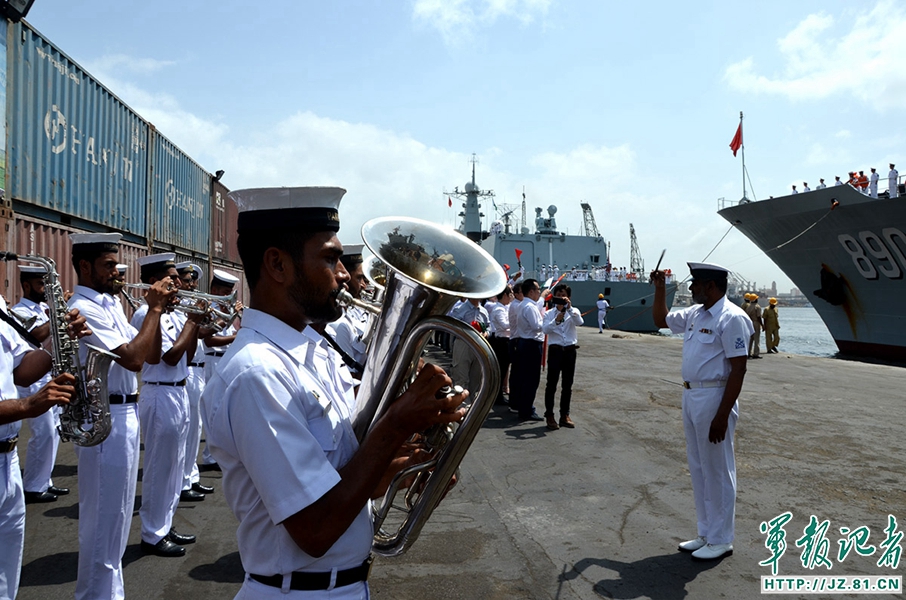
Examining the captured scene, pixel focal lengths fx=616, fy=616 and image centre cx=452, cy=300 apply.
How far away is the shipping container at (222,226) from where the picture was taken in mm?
15898

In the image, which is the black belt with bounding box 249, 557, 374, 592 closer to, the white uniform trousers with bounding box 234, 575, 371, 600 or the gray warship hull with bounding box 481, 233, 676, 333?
the white uniform trousers with bounding box 234, 575, 371, 600

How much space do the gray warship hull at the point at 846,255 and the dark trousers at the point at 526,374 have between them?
1484cm

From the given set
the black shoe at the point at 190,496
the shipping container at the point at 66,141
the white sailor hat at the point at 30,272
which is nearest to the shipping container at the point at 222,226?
the shipping container at the point at 66,141

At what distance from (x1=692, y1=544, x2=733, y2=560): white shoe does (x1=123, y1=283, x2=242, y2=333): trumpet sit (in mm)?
3895

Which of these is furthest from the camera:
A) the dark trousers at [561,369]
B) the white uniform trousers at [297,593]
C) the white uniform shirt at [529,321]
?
the white uniform shirt at [529,321]

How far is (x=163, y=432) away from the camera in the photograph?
476cm

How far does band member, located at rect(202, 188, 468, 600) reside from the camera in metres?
1.54

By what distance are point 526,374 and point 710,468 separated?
16.5 ft

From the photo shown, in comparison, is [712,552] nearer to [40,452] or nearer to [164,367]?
[164,367]

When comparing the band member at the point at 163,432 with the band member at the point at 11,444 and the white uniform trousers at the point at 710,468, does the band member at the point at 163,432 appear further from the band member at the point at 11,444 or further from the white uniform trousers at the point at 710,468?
the white uniform trousers at the point at 710,468

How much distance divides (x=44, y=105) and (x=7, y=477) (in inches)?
263

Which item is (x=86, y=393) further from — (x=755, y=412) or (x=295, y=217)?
(x=755, y=412)

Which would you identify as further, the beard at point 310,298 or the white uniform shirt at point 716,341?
the white uniform shirt at point 716,341

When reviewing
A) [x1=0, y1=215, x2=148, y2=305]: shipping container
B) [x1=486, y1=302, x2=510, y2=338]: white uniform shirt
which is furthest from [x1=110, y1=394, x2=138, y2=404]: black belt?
[x1=486, y1=302, x2=510, y2=338]: white uniform shirt
